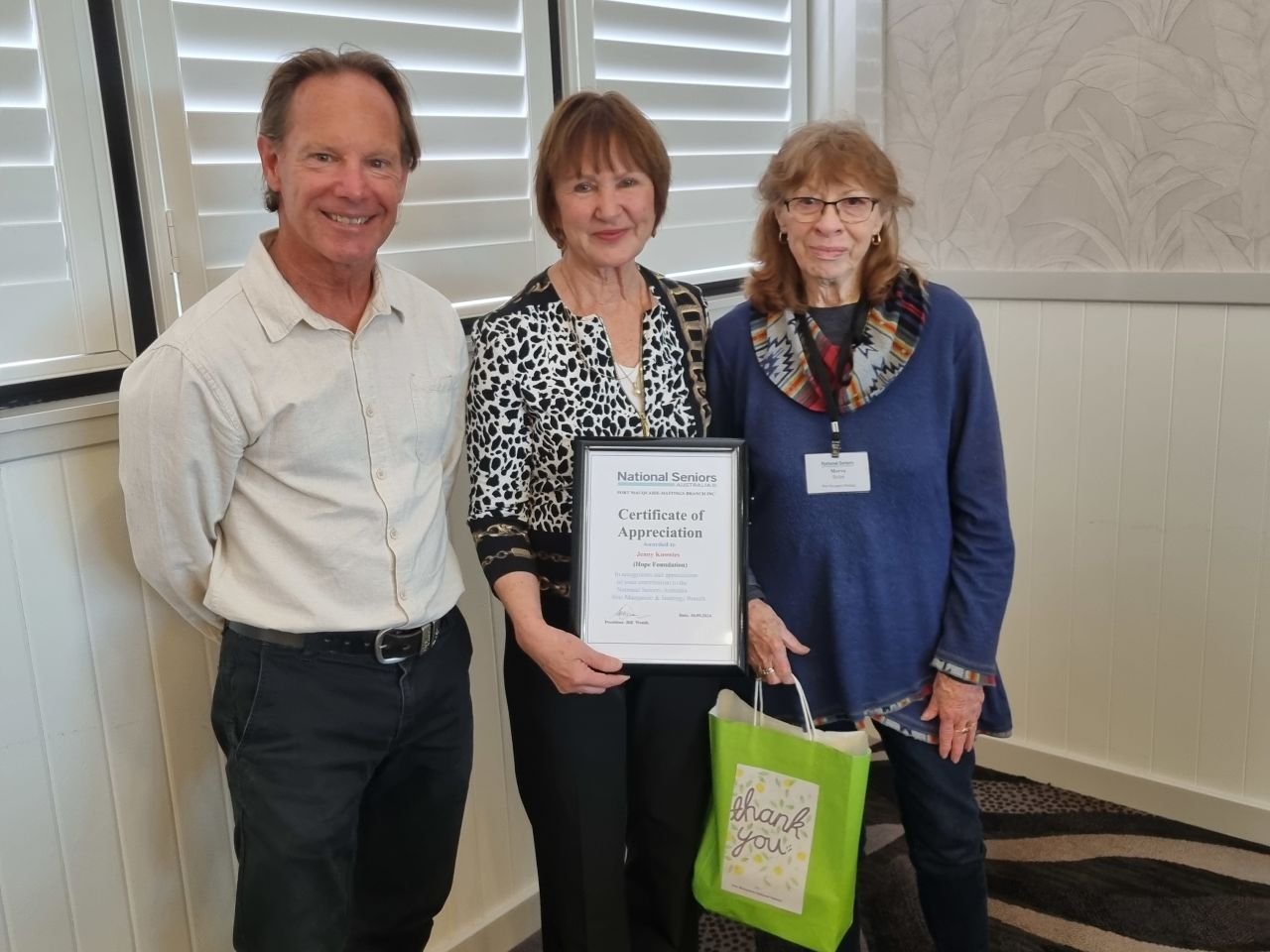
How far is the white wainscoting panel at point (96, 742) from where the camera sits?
146 centimetres

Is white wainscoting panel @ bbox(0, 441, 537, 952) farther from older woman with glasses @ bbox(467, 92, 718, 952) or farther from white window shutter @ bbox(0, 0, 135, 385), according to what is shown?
older woman with glasses @ bbox(467, 92, 718, 952)

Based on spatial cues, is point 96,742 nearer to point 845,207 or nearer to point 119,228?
point 119,228

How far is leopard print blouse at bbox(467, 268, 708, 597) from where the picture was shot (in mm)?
1506

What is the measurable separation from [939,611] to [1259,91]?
1427 millimetres

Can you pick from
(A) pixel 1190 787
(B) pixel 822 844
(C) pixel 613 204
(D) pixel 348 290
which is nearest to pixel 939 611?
(B) pixel 822 844

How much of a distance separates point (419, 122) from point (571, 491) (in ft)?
2.65

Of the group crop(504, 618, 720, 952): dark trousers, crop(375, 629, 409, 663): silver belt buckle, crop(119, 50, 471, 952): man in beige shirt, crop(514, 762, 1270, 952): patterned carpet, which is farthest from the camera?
crop(514, 762, 1270, 952): patterned carpet

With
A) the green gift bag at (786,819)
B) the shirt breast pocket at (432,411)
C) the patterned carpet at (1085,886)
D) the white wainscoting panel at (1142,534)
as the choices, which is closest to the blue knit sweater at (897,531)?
the green gift bag at (786,819)

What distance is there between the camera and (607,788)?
1.57 metres

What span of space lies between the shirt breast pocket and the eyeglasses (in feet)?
1.91

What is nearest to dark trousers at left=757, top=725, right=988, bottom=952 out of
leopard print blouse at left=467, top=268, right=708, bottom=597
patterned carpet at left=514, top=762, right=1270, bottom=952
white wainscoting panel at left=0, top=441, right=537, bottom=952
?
patterned carpet at left=514, top=762, right=1270, bottom=952

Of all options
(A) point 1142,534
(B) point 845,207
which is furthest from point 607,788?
(A) point 1142,534

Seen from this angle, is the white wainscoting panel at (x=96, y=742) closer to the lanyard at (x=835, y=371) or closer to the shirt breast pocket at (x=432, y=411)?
the shirt breast pocket at (x=432, y=411)
